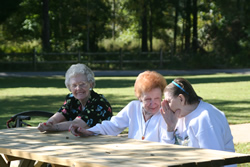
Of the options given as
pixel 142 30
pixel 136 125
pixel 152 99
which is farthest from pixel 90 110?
pixel 142 30

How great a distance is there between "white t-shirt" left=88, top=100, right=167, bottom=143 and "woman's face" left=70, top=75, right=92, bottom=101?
1.85 feet

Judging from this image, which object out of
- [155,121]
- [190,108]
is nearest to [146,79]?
[155,121]

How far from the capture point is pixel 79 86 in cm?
515

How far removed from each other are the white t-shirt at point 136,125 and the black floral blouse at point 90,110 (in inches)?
15.1

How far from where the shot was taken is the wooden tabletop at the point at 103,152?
318cm

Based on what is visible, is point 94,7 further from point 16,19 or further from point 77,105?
point 77,105

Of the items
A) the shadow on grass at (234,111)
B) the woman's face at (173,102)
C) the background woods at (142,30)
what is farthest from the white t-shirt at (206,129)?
the background woods at (142,30)

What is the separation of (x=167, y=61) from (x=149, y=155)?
36.8m

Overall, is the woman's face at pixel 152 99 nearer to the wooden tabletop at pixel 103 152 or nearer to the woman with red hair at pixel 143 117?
the woman with red hair at pixel 143 117

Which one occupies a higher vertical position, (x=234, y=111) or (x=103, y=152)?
(x=103, y=152)

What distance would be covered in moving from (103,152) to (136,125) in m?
1.11

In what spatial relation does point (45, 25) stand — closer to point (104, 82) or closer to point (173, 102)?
point (104, 82)

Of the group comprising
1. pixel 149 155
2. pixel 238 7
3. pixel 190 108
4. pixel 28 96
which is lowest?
pixel 28 96

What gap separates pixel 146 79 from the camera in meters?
4.49
